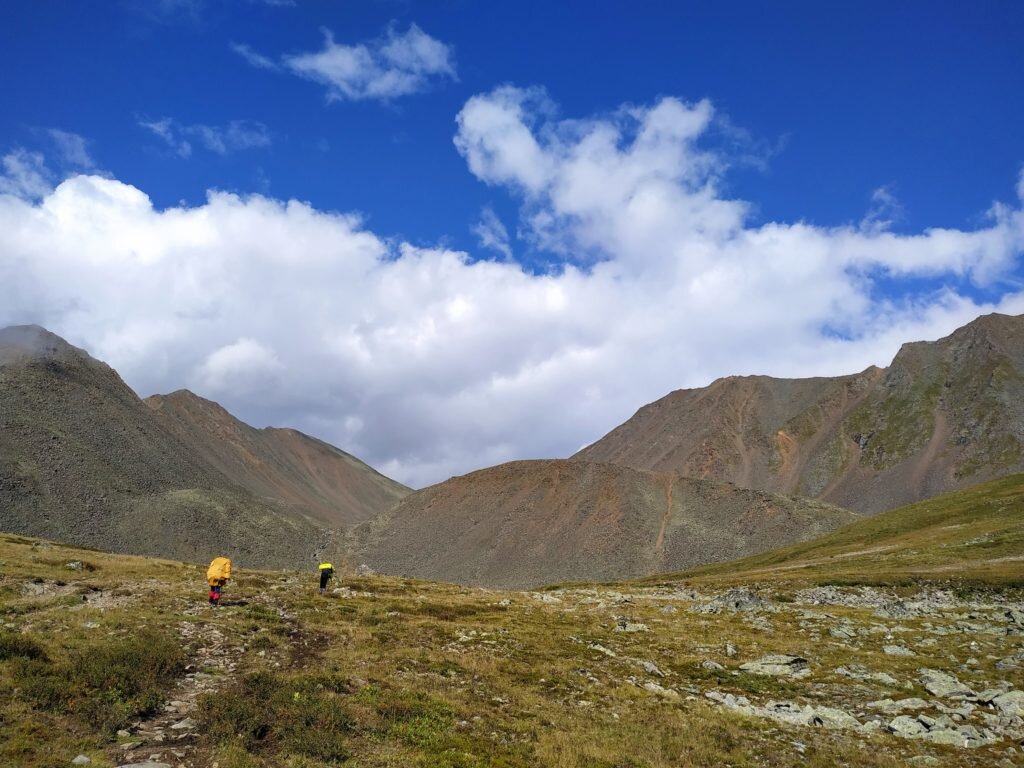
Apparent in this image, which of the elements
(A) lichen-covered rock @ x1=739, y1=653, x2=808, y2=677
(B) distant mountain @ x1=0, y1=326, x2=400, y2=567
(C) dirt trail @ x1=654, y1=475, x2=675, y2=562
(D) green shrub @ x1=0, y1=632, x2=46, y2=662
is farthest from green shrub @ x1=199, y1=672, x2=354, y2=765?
(C) dirt trail @ x1=654, y1=475, x2=675, y2=562

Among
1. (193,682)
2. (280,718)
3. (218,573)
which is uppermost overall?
(218,573)

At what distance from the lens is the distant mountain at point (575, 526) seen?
152625 millimetres

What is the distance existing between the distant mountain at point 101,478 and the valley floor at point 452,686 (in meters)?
109

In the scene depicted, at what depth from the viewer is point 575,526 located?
165500mm

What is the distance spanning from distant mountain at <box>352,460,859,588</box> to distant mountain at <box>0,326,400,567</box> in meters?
28.4

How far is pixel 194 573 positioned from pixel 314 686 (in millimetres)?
33911

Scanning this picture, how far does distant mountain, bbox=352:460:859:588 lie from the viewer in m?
153

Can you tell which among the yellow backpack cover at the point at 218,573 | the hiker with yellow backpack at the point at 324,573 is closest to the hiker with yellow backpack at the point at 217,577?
the yellow backpack cover at the point at 218,573

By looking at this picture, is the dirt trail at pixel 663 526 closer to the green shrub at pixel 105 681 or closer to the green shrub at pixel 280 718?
the green shrub at pixel 280 718

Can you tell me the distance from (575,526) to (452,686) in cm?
14612

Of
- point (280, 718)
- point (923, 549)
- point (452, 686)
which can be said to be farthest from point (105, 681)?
point (923, 549)

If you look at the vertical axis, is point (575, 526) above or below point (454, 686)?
above

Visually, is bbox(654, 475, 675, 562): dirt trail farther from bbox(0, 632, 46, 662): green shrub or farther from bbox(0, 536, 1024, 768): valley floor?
bbox(0, 632, 46, 662): green shrub

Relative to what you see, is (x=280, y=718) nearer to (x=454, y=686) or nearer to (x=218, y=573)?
(x=454, y=686)
